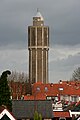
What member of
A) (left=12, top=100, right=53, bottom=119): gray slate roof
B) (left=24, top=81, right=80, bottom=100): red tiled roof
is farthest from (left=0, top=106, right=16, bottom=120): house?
(left=24, top=81, right=80, bottom=100): red tiled roof

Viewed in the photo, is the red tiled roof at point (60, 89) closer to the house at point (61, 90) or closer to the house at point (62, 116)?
the house at point (61, 90)

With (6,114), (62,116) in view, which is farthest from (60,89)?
(6,114)

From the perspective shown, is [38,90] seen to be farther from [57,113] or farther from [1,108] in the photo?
[1,108]

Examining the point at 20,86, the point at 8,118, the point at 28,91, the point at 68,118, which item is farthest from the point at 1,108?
the point at 28,91

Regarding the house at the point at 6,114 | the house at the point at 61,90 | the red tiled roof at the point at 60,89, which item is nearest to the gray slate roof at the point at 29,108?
the house at the point at 6,114

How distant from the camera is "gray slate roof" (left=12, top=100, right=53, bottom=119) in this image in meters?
47.7

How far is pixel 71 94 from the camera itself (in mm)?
133750

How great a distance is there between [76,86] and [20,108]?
86.7m

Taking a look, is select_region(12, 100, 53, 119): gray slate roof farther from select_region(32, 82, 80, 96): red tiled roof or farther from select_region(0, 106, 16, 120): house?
select_region(32, 82, 80, 96): red tiled roof

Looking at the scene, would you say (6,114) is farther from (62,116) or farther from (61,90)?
(61,90)

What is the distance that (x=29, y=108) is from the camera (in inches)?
1890

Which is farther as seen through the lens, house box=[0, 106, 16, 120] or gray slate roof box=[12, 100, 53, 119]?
gray slate roof box=[12, 100, 53, 119]

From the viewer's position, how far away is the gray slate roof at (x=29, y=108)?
156 feet

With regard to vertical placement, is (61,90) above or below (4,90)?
below
